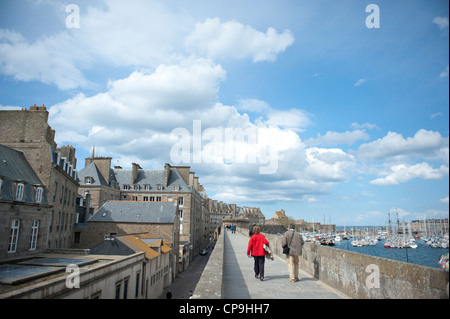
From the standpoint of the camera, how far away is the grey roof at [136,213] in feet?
132

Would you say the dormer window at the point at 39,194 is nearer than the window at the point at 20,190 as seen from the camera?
No

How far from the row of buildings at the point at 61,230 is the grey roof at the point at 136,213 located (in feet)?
0.46

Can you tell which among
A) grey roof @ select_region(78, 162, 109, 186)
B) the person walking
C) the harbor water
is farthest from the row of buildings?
the harbor water

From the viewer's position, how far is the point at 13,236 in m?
19.1

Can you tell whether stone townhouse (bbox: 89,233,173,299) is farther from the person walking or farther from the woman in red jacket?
the person walking

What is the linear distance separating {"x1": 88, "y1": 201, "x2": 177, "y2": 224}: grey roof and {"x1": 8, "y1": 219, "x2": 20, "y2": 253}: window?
2090 centimetres

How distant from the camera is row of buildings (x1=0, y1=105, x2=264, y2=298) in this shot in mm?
14797

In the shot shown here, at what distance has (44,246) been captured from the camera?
22.8 meters

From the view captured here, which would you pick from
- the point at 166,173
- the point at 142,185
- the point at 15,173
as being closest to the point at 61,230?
the point at 15,173

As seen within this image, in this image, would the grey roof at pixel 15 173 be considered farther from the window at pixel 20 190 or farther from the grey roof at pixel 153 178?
the grey roof at pixel 153 178

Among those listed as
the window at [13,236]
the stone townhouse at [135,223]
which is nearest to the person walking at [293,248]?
the window at [13,236]

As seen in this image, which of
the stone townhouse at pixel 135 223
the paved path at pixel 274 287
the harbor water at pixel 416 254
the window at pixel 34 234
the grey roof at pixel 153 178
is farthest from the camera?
the grey roof at pixel 153 178
